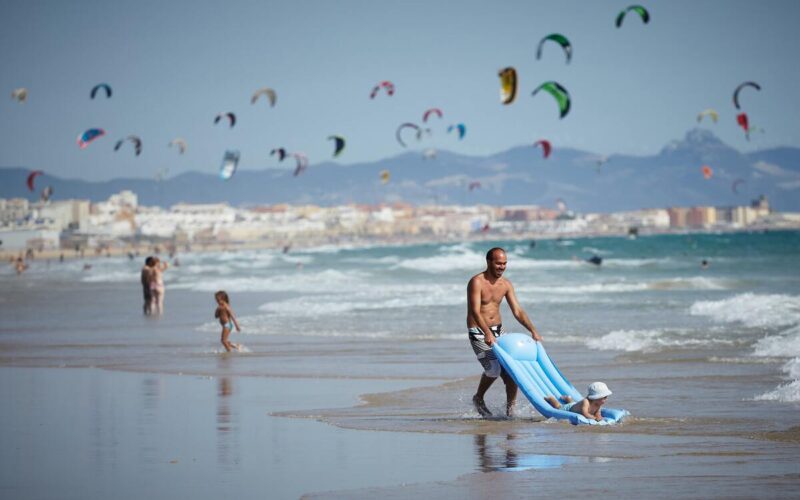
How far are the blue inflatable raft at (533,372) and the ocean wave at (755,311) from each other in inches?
343

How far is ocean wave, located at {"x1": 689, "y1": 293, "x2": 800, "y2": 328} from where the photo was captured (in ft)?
54.9

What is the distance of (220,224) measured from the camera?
175m

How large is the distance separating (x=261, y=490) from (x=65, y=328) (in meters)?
13.6

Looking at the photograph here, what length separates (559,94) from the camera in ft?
85.8

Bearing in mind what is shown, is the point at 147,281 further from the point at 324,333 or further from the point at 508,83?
the point at 508,83

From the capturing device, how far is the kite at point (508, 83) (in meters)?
26.3

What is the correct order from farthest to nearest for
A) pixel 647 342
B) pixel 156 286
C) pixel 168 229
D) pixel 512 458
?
pixel 168 229 < pixel 156 286 < pixel 647 342 < pixel 512 458

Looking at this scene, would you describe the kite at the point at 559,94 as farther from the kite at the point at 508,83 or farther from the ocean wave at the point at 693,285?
the ocean wave at the point at 693,285

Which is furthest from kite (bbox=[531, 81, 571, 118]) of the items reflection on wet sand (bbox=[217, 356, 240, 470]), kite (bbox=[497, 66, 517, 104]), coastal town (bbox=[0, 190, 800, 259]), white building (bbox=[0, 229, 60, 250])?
white building (bbox=[0, 229, 60, 250])

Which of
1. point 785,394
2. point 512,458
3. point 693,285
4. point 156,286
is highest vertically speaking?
point 156,286

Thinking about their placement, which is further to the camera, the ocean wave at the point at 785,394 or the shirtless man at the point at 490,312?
the ocean wave at the point at 785,394

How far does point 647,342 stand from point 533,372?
6330 millimetres

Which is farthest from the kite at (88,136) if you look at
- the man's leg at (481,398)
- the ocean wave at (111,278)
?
the man's leg at (481,398)

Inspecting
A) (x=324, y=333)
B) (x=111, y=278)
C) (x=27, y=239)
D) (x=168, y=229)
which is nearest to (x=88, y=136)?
(x=111, y=278)
